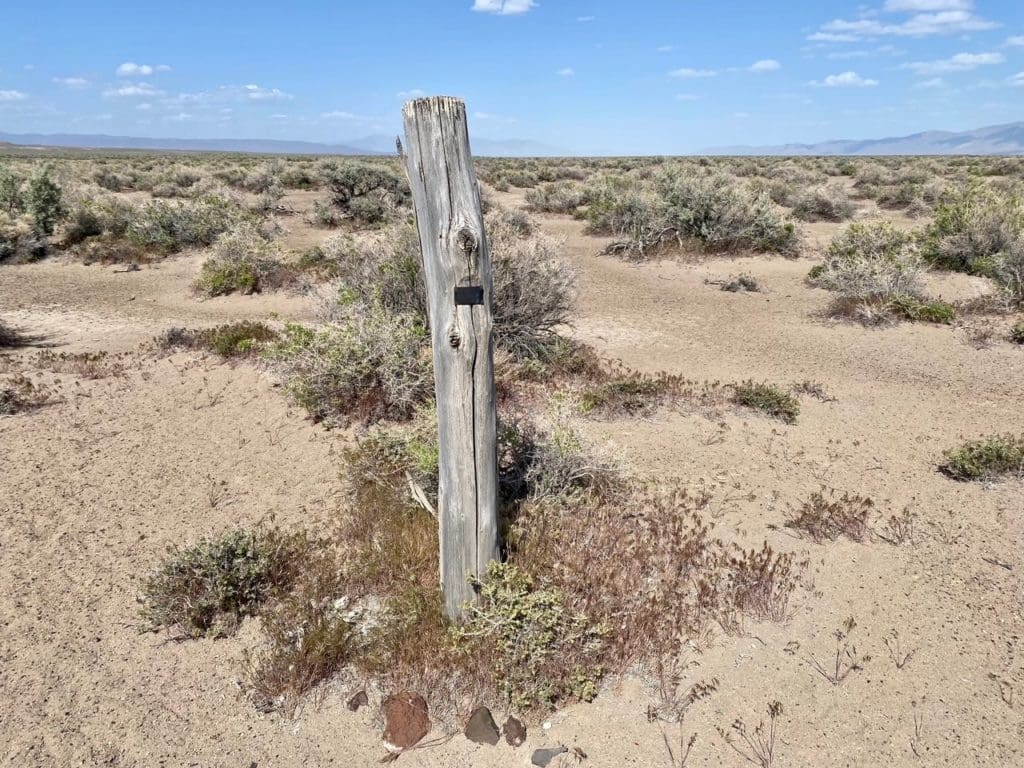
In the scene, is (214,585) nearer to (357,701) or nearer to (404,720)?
(357,701)

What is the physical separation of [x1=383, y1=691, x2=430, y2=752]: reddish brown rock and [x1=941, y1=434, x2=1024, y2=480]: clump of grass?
5449 millimetres

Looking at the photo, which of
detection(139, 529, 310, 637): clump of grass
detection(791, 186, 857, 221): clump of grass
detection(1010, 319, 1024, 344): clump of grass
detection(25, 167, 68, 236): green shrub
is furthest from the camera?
detection(791, 186, 857, 221): clump of grass

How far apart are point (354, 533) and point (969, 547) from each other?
4.81 metres

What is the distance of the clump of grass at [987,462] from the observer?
5.81m

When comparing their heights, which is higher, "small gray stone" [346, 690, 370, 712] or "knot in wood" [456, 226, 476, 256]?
"knot in wood" [456, 226, 476, 256]

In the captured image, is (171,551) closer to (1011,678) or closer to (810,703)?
(810,703)

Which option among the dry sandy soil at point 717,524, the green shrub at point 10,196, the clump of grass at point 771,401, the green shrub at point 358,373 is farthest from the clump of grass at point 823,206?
the green shrub at point 10,196

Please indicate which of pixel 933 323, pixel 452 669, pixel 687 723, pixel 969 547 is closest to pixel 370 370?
pixel 452 669

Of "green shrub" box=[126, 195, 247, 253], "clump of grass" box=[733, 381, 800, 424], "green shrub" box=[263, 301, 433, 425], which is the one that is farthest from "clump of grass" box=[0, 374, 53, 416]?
"green shrub" box=[126, 195, 247, 253]

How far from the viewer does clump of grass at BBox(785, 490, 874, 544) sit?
505 centimetres

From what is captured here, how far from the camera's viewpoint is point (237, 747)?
128 inches

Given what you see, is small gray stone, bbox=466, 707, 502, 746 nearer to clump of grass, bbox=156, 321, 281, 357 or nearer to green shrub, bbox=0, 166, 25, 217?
clump of grass, bbox=156, 321, 281, 357

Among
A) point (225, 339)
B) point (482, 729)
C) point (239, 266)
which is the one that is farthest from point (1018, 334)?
point (239, 266)

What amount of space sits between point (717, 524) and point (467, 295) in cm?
329
